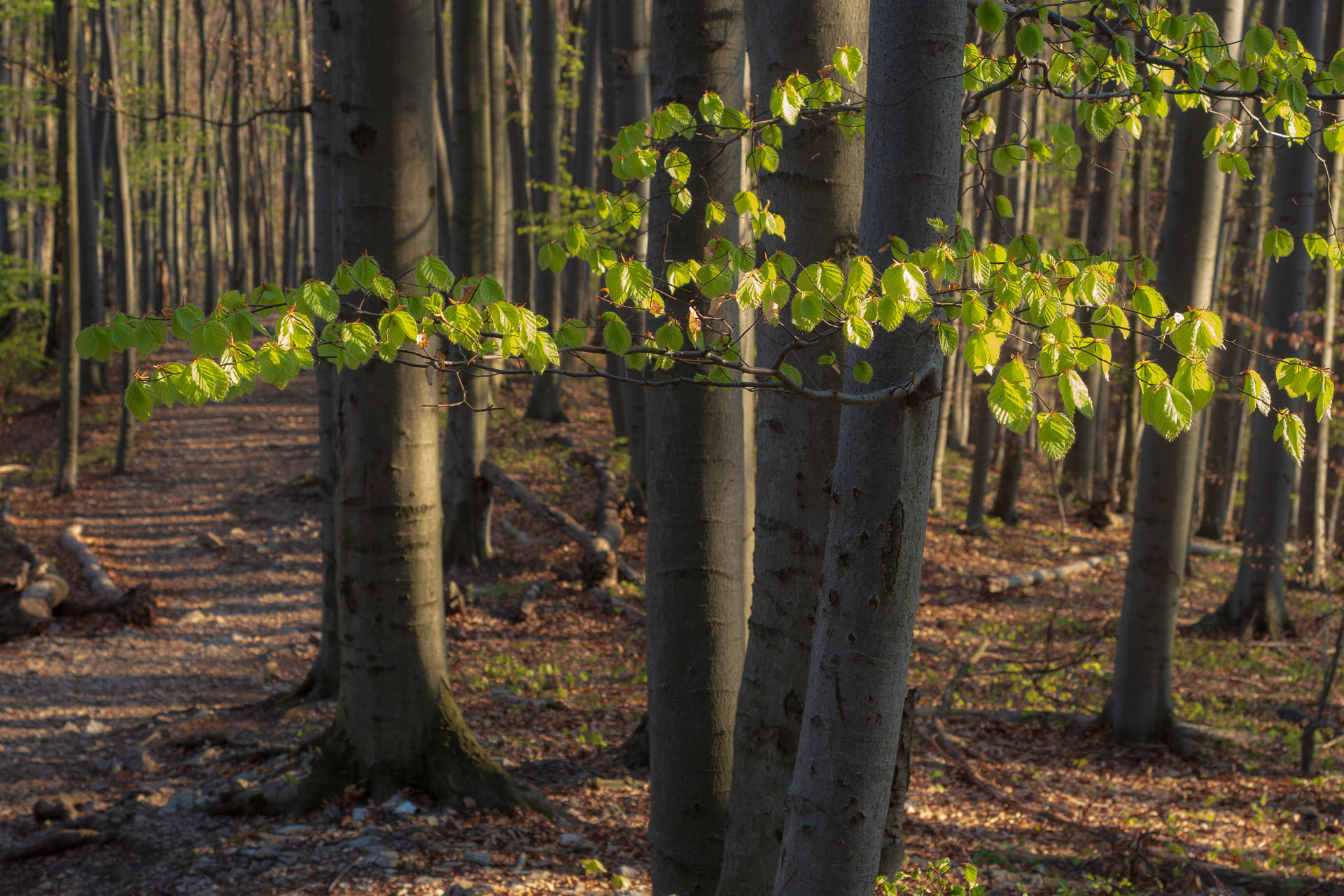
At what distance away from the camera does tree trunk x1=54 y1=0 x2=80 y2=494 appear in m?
12.1

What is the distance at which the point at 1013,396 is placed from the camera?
169 centimetres

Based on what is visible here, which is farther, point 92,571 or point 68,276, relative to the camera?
point 68,276

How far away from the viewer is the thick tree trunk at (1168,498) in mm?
6129

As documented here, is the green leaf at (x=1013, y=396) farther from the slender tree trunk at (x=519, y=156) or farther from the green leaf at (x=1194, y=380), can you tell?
the slender tree trunk at (x=519, y=156)

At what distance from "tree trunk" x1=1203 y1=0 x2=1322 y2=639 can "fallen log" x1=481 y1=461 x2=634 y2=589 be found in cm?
640

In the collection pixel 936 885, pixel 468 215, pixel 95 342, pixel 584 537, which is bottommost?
pixel 584 537

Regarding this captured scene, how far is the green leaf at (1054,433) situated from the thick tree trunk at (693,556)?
1.76 metres

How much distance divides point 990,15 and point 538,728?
527 cm

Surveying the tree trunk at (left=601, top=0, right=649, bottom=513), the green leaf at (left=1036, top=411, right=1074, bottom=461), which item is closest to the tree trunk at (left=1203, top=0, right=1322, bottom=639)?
the tree trunk at (left=601, top=0, right=649, bottom=513)

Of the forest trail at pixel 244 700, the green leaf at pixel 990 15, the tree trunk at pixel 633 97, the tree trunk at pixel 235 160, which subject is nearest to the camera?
the green leaf at pixel 990 15

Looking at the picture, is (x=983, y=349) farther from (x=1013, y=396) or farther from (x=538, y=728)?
(x=538, y=728)

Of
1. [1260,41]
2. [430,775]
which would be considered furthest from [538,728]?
[1260,41]

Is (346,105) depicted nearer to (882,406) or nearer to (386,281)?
(386,281)

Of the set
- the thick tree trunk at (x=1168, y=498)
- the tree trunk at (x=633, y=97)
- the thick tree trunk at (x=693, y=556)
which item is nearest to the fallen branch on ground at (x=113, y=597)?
the tree trunk at (x=633, y=97)
